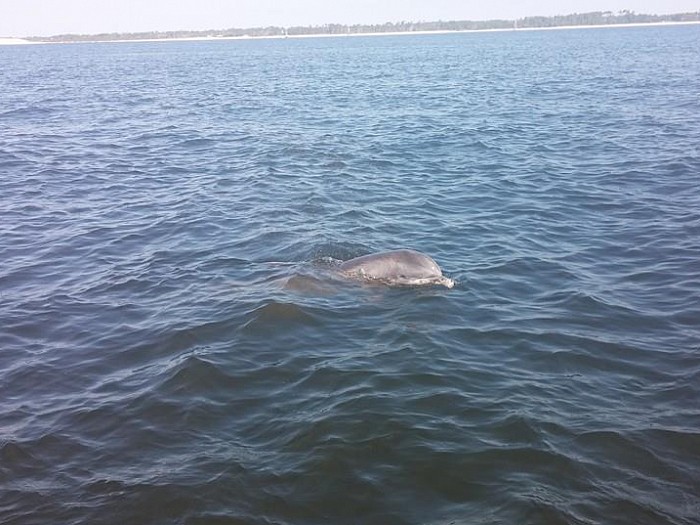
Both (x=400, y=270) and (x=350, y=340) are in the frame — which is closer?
(x=350, y=340)

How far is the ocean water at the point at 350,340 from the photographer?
250 inches

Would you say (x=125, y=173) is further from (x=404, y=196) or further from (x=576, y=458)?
(x=576, y=458)

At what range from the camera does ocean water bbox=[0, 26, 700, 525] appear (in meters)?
6.36

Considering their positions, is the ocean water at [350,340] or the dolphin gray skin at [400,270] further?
the dolphin gray skin at [400,270]

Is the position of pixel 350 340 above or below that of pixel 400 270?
below

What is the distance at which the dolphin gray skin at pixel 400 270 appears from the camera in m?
11.5

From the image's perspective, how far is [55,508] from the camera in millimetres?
6152

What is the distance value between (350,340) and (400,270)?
2.43 meters

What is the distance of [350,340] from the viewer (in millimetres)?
9602

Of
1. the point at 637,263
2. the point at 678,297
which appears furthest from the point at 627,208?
the point at 678,297

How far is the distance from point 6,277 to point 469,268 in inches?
379

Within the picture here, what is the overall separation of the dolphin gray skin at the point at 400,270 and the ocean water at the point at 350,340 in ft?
1.05

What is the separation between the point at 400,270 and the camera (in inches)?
454

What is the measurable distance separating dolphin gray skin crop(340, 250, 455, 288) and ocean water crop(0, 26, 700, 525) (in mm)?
320
